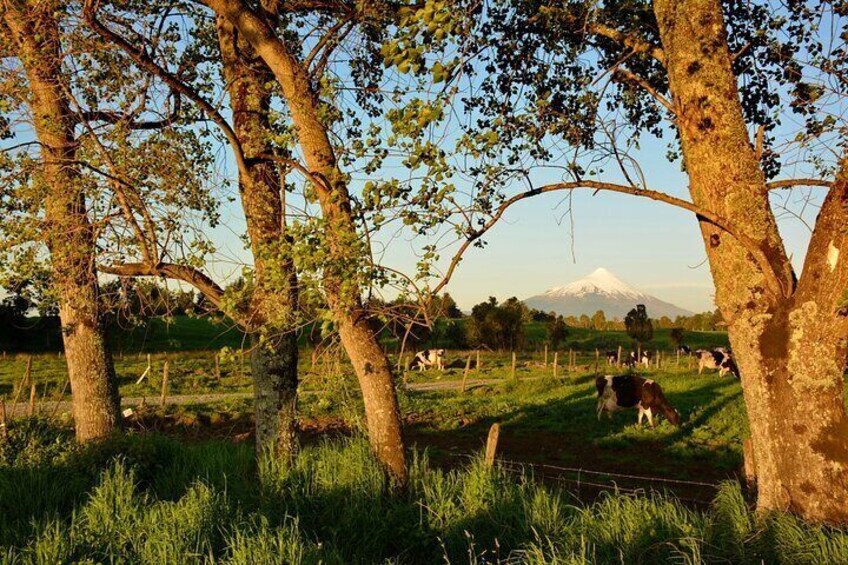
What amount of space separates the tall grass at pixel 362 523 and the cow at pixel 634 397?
13.7 m

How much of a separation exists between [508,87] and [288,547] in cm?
792

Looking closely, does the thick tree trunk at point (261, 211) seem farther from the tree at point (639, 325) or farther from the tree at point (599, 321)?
the tree at point (599, 321)

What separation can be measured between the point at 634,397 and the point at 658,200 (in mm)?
16185

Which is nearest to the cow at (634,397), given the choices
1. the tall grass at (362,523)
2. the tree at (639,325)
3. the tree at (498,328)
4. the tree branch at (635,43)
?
the tall grass at (362,523)

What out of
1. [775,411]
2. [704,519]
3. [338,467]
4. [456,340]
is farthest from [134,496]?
[456,340]

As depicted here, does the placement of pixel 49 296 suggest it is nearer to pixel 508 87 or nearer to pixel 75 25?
pixel 75 25

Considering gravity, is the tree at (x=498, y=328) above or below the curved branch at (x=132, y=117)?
below

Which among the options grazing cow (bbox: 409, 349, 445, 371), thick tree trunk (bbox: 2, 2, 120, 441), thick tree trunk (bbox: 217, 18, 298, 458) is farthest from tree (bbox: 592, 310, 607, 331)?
thick tree trunk (bbox: 217, 18, 298, 458)

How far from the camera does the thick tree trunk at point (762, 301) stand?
22.1 feet

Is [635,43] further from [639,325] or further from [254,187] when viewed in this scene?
[639,325]

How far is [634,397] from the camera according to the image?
2228 centimetres

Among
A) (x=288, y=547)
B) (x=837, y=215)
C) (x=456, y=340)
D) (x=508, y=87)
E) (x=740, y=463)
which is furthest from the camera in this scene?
(x=456, y=340)

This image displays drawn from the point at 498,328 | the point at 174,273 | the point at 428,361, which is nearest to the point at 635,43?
the point at 174,273

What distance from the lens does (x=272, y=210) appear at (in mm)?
10266
